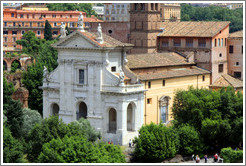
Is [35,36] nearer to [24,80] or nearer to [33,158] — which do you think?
[24,80]

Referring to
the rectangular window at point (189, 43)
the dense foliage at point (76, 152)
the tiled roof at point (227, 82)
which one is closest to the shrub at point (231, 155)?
the dense foliage at point (76, 152)

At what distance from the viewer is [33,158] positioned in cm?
6412

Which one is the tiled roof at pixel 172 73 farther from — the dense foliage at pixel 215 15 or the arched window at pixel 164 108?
the dense foliage at pixel 215 15

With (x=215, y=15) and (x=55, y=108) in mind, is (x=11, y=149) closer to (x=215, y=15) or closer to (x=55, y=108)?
(x=55, y=108)

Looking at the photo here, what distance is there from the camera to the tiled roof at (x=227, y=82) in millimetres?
79812

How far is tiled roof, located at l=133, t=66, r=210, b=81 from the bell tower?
6.49 m

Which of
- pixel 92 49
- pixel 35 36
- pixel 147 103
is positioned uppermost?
pixel 35 36

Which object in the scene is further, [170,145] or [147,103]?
[147,103]

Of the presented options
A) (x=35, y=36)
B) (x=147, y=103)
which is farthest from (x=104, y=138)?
(x=35, y=36)

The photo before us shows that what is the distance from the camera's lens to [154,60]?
76500mm

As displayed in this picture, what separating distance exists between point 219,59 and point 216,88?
374 centimetres

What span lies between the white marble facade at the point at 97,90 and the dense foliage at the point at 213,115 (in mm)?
3936

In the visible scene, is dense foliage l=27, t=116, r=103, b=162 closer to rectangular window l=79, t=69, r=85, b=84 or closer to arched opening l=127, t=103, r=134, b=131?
arched opening l=127, t=103, r=134, b=131

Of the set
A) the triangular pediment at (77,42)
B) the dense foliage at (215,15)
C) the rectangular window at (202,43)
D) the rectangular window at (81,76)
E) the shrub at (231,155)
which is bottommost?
the shrub at (231,155)
